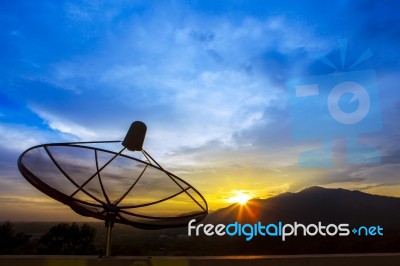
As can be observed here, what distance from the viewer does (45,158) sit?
5.75 meters

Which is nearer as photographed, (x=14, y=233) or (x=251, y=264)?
(x=251, y=264)

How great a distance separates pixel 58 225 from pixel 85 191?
22.2 metres

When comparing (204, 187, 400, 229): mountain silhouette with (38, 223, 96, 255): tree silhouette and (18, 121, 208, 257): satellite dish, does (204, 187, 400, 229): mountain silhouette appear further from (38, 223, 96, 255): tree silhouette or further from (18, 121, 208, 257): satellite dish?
(18, 121, 208, 257): satellite dish

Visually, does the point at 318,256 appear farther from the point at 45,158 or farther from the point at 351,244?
the point at 351,244

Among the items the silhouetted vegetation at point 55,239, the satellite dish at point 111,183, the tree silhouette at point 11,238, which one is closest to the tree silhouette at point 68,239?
the silhouetted vegetation at point 55,239

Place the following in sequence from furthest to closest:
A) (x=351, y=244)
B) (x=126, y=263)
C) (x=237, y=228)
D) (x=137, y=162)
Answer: (x=351, y=244) < (x=237, y=228) < (x=137, y=162) < (x=126, y=263)

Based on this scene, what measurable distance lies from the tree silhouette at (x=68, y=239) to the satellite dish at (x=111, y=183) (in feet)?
59.5

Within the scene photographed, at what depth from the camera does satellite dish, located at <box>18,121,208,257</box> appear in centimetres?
496

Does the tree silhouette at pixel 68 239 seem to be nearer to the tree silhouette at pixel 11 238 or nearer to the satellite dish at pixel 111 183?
the tree silhouette at pixel 11 238

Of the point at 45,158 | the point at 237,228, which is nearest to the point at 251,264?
the point at 45,158

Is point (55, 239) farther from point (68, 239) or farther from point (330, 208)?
point (330, 208)

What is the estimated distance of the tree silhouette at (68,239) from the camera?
24.0m

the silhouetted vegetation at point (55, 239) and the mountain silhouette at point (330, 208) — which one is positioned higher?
the mountain silhouette at point (330, 208)

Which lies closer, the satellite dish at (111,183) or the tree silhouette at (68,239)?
the satellite dish at (111,183)
